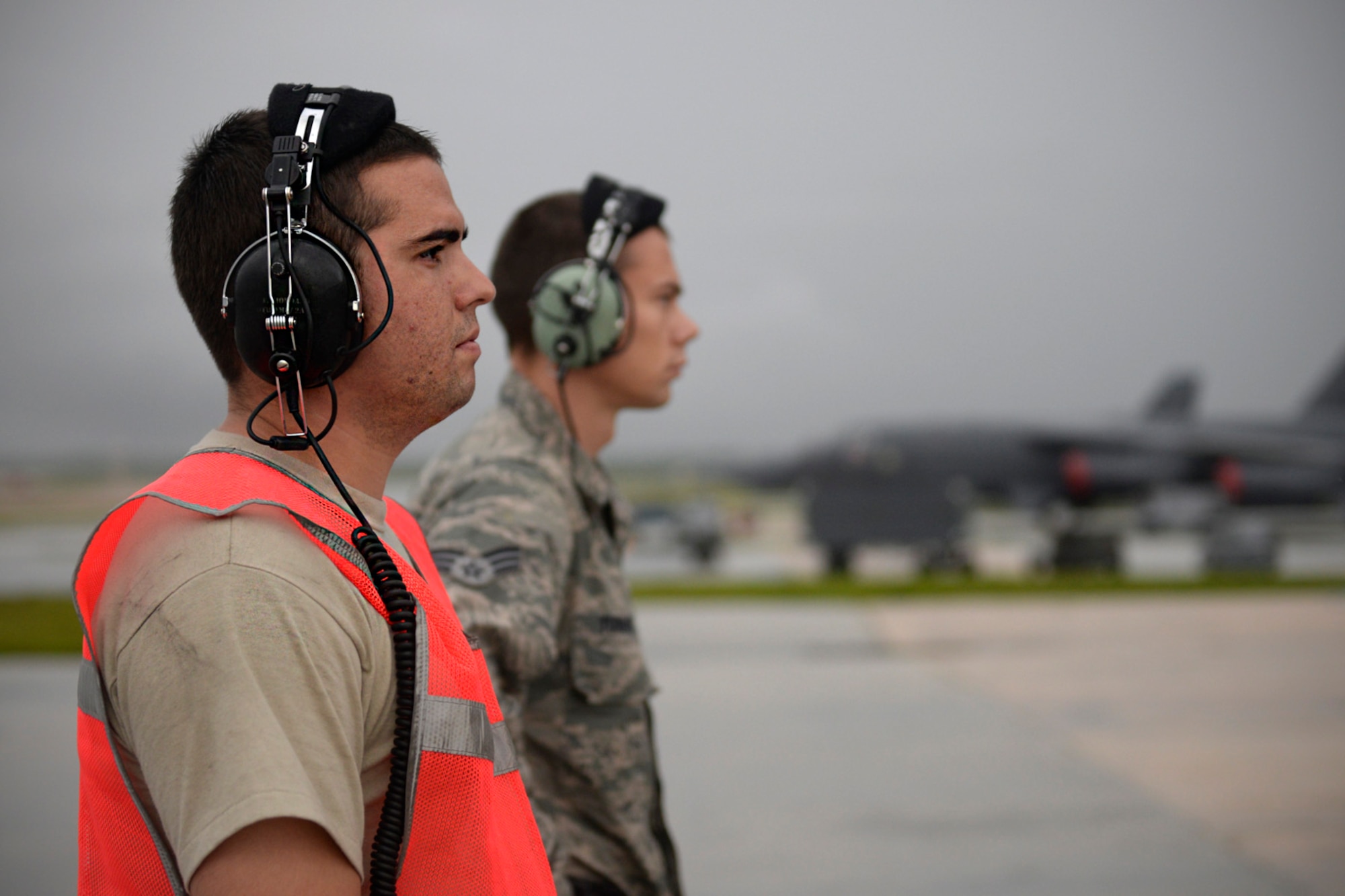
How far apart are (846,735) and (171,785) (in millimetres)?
5815

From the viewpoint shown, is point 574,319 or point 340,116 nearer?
point 340,116

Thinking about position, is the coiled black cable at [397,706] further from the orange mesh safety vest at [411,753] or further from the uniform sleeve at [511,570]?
the uniform sleeve at [511,570]

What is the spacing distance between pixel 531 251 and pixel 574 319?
1.10ft

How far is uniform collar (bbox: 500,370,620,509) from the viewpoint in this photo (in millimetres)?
2094

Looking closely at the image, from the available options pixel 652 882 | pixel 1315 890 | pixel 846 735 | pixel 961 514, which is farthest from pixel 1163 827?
pixel 961 514

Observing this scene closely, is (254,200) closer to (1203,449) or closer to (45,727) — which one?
(45,727)

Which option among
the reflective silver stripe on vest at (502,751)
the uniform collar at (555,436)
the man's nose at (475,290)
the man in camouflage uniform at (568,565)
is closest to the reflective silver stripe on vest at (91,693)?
the reflective silver stripe on vest at (502,751)

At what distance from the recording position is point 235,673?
840mm

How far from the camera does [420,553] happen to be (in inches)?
51.7

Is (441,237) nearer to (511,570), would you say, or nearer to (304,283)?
(304,283)

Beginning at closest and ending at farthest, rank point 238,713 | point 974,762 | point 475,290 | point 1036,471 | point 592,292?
point 238,713 → point 475,290 → point 592,292 → point 974,762 → point 1036,471

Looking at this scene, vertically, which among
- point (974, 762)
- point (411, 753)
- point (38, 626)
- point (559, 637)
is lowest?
point (38, 626)

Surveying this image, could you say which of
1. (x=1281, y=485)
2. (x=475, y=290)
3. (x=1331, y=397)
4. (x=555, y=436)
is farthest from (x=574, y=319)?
(x=1331, y=397)

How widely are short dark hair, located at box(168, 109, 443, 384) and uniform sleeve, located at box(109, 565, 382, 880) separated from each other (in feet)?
1.14
